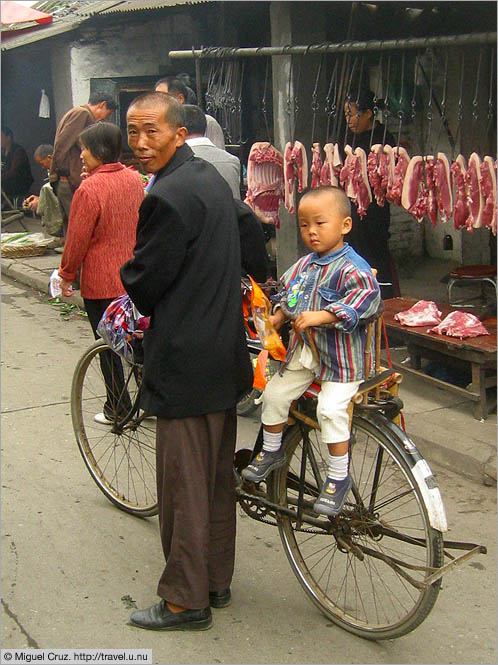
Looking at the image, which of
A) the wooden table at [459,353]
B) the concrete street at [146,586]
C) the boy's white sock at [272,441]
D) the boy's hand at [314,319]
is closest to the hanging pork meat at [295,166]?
the wooden table at [459,353]

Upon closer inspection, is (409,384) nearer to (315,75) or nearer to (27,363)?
(315,75)

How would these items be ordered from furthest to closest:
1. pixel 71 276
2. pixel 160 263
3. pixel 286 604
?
pixel 71 276 < pixel 286 604 < pixel 160 263

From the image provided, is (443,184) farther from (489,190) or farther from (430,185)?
(489,190)

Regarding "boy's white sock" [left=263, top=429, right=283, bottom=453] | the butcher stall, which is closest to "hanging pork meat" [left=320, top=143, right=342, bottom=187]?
the butcher stall

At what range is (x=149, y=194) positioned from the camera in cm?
320

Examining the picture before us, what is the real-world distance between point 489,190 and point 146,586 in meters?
3.28

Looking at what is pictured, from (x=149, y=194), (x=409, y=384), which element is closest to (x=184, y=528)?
(x=149, y=194)

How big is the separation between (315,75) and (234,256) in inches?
172

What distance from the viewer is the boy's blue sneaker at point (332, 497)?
3254mm

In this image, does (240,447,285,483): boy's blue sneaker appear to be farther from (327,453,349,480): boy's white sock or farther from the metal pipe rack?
the metal pipe rack

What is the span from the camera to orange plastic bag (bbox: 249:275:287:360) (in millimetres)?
3344

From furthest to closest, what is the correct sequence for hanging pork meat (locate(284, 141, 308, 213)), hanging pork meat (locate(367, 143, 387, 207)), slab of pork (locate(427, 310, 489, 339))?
hanging pork meat (locate(284, 141, 308, 213)) → hanging pork meat (locate(367, 143, 387, 207)) → slab of pork (locate(427, 310, 489, 339))

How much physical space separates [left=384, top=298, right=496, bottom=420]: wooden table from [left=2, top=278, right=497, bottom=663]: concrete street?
0.69 m

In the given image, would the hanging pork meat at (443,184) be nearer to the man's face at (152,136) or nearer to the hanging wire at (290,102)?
the hanging wire at (290,102)
